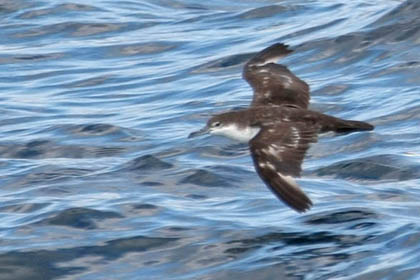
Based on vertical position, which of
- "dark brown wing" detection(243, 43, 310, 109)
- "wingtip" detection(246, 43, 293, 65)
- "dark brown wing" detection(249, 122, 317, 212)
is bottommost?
"dark brown wing" detection(249, 122, 317, 212)

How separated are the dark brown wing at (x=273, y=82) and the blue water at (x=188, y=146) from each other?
0.67 m

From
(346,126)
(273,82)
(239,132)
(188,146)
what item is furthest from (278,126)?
(188,146)

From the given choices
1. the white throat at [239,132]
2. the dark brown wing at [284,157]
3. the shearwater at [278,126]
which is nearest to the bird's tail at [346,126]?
the shearwater at [278,126]

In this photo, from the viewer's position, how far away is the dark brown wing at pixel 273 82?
11.3 m

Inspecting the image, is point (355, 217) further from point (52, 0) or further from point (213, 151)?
point (52, 0)

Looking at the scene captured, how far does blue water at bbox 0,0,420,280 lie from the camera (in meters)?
9.27

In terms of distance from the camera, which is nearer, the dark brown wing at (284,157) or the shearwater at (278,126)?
the dark brown wing at (284,157)

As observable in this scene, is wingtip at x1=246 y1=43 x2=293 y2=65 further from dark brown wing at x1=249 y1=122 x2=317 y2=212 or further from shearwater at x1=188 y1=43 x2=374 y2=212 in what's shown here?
dark brown wing at x1=249 y1=122 x2=317 y2=212

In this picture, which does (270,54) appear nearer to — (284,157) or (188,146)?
(188,146)

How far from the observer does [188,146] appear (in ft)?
41.4

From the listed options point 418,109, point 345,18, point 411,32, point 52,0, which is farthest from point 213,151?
point 52,0

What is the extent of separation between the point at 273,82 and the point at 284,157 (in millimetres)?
2344

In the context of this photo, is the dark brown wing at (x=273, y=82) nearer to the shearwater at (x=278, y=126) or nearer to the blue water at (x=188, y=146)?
the shearwater at (x=278, y=126)

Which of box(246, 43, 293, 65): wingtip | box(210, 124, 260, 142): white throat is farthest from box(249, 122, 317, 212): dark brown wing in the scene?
box(246, 43, 293, 65): wingtip
